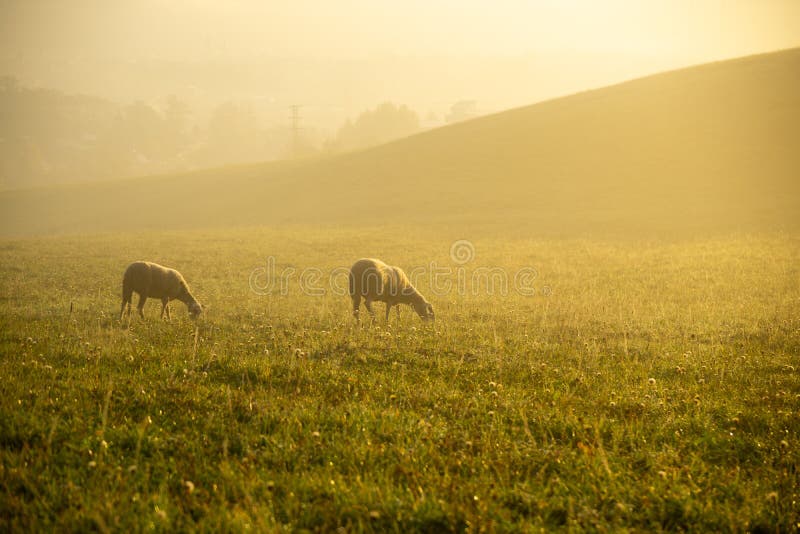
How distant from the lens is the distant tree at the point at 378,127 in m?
131

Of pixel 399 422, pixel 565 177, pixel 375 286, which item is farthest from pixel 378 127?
pixel 399 422

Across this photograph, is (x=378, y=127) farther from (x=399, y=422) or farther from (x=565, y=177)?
(x=399, y=422)

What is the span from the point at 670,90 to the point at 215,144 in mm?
140703

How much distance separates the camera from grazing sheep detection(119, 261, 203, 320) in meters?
13.8

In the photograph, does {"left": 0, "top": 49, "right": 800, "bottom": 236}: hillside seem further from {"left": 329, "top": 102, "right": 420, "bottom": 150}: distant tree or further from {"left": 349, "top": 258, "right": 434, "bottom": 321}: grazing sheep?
{"left": 329, "top": 102, "right": 420, "bottom": 150}: distant tree

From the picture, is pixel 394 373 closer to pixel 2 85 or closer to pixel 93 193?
pixel 93 193

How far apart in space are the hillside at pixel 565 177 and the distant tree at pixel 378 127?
47589mm

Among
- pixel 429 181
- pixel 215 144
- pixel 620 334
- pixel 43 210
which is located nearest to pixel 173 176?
pixel 43 210

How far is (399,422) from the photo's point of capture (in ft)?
19.5

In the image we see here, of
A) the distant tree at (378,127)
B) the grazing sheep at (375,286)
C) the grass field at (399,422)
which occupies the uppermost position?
the distant tree at (378,127)

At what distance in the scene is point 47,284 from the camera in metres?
19.3

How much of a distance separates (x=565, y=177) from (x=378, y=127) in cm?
8349

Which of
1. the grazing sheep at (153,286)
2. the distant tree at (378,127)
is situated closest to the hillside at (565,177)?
the grazing sheep at (153,286)

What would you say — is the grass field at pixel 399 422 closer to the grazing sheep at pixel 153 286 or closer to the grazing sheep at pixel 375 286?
the grazing sheep at pixel 153 286
